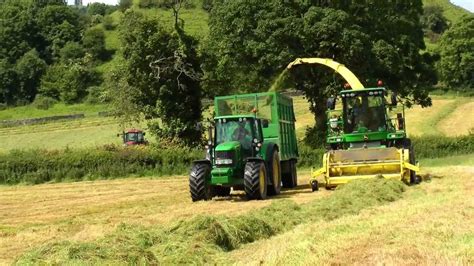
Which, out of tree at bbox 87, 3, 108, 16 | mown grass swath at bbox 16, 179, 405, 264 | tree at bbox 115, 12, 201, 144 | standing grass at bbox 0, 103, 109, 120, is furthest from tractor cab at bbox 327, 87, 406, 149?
tree at bbox 87, 3, 108, 16

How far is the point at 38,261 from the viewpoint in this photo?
24.0 ft

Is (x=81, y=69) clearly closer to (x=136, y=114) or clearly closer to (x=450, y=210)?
(x=136, y=114)

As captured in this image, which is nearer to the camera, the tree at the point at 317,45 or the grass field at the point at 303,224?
the grass field at the point at 303,224

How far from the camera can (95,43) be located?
9812 cm

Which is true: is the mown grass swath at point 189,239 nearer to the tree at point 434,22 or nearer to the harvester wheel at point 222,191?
the harvester wheel at point 222,191

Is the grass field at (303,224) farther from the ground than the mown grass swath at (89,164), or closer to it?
closer to it

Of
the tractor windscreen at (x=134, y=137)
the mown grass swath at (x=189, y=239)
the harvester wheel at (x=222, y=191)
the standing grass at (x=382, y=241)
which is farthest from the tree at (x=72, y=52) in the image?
the standing grass at (x=382, y=241)

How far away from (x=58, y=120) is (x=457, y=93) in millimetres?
38724

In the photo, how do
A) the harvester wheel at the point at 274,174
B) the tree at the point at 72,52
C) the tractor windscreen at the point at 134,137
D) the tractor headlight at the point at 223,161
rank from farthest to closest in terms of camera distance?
1. the tree at the point at 72,52
2. the tractor windscreen at the point at 134,137
3. the harvester wheel at the point at 274,174
4. the tractor headlight at the point at 223,161

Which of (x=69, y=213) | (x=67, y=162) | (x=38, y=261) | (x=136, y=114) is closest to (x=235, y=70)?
(x=136, y=114)

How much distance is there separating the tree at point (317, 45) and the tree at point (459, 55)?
3927 centimetres

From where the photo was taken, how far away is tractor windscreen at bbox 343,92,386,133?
60.6ft

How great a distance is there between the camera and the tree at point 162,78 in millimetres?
33875

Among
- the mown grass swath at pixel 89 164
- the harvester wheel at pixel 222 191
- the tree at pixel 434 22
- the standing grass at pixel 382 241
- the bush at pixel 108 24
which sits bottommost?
the harvester wheel at pixel 222 191
